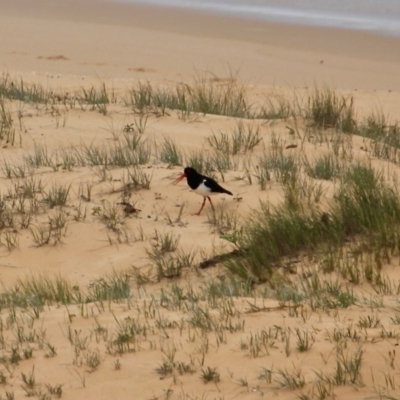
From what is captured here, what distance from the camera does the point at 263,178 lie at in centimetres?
856

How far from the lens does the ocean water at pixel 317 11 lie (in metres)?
22.2

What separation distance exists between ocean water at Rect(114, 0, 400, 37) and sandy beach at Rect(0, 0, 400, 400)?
6.60 meters

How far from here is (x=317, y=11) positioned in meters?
24.0

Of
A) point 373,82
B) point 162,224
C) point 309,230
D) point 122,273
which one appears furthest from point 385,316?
point 373,82

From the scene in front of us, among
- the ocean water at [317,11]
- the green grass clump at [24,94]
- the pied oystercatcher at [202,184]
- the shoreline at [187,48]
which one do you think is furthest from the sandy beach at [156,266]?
the ocean water at [317,11]

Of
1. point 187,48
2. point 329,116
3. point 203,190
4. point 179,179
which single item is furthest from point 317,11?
point 203,190

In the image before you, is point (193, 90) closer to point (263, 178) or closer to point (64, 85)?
point (64, 85)

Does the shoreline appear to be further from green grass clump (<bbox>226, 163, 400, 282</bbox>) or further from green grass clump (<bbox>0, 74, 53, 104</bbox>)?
green grass clump (<bbox>226, 163, 400, 282</bbox>)

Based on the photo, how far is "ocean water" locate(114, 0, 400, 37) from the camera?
876 inches

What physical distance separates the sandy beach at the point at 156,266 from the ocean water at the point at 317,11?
21.7 ft

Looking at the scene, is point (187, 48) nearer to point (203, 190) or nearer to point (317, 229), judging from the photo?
point (203, 190)

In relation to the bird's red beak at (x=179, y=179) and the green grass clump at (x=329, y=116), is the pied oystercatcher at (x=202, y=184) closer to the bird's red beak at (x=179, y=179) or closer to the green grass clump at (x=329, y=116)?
the bird's red beak at (x=179, y=179)

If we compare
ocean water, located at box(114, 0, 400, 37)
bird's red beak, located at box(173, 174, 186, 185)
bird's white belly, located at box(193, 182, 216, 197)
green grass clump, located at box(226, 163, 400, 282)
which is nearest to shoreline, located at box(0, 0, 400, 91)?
ocean water, located at box(114, 0, 400, 37)

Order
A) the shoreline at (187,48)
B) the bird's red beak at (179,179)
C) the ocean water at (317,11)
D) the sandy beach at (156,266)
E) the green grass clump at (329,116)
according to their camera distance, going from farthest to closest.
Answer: the ocean water at (317,11), the shoreline at (187,48), the green grass clump at (329,116), the bird's red beak at (179,179), the sandy beach at (156,266)
